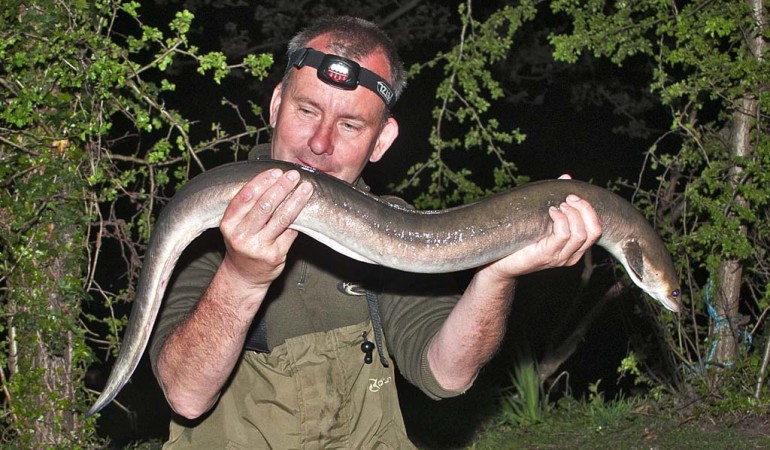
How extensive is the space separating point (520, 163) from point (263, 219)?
9936 millimetres

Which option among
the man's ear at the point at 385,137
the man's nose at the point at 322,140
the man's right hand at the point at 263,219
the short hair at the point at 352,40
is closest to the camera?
the man's right hand at the point at 263,219

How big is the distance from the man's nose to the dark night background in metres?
3.77

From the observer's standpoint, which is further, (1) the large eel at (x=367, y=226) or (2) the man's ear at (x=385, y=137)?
(2) the man's ear at (x=385, y=137)

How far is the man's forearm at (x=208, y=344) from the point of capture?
2.82 m

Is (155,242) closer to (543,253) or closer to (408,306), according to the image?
(408,306)

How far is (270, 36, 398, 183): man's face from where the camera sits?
3242 millimetres

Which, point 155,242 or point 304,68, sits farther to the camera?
point 304,68

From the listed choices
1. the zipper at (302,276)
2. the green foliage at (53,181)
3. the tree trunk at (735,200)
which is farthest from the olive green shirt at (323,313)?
the tree trunk at (735,200)

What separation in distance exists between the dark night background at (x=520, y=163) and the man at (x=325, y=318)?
3.35 meters

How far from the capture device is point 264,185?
268cm

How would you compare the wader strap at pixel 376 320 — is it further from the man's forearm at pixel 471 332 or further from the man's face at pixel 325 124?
the man's face at pixel 325 124

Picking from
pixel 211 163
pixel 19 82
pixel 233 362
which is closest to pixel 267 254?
pixel 233 362

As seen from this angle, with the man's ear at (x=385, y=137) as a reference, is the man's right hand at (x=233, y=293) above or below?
below

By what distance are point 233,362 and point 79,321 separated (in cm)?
211
